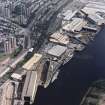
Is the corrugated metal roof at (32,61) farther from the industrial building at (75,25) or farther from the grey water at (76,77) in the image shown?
the industrial building at (75,25)

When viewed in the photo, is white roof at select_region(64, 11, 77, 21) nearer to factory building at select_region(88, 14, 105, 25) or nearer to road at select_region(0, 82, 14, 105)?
factory building at select_region(88, 14, 105, 25)

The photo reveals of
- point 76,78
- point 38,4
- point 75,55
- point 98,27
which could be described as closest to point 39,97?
point 76,78

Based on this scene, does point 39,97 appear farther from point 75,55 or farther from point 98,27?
point 98,27

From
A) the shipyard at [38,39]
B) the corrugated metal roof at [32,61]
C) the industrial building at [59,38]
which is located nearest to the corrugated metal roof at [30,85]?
the shipyard at [38,39]

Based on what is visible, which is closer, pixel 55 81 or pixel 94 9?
pixel 55 81

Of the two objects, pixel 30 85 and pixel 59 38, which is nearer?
pixel 30 85

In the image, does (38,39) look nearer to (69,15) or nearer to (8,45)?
(8,45)

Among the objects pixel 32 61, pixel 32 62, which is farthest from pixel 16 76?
pixel 32 61
